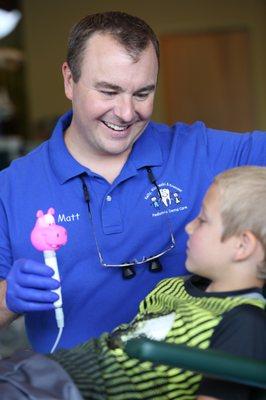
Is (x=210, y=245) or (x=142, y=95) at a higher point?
(x=142, y=95)

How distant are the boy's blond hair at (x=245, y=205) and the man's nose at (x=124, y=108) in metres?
0.42

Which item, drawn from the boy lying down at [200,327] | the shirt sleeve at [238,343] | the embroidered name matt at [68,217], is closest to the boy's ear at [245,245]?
the boy lying down at [200,327]

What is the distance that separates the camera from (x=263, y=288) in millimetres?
1564

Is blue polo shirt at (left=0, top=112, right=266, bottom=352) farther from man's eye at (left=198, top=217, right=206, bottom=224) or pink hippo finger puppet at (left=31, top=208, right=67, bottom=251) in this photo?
man's eye at (left=198, top=217, right=206, bottom=224)

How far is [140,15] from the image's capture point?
706 centimetres

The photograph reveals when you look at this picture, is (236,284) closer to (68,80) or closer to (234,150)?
(234,150)

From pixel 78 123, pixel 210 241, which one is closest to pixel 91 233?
pixel 78 123

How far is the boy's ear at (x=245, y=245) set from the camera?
58.5 inches

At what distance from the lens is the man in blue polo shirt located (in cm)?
189

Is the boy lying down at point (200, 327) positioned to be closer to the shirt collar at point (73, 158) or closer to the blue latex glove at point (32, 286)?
the blue latex glove at point (32, 286)

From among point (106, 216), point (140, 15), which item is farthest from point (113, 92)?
point (140, 15)

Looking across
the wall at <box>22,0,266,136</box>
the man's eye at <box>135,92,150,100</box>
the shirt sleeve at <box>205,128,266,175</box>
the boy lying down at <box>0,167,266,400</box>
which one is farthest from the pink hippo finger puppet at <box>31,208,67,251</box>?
the wall at <box>22,0,266,136</box>

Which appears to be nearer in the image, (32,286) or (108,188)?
(32,286)

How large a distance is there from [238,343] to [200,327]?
0.10 metres
